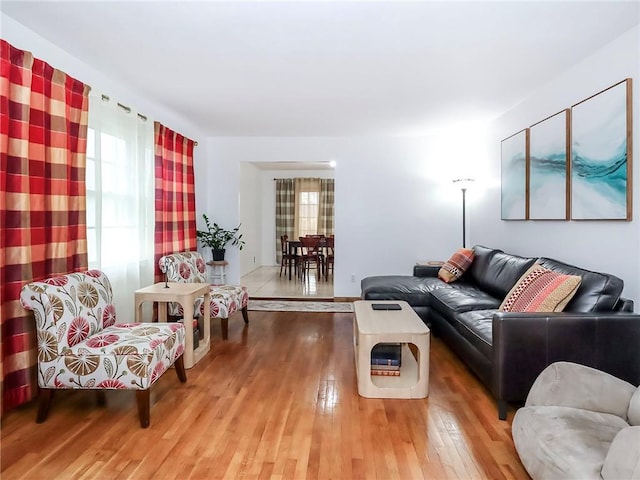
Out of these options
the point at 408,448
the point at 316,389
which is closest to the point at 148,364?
the point at 316,389

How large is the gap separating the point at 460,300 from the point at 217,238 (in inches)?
137

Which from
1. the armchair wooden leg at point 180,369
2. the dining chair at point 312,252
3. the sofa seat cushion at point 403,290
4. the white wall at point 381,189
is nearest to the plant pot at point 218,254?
the white wall at point 381,189

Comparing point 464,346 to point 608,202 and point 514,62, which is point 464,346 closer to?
point 608,202

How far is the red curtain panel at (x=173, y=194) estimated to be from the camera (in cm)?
405

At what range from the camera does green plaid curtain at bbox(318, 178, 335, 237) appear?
9.78 metres

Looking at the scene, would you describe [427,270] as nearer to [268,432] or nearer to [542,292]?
[542,292]

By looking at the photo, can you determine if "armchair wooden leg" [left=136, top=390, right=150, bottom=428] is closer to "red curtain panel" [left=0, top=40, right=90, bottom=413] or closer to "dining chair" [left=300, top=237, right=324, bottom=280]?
"red curtain panel" [left=0, top=40, right=90, bottom=413]

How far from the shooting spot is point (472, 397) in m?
2.64

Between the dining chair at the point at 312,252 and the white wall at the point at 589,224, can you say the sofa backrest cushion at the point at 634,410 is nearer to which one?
the white wall at the point at 589,224

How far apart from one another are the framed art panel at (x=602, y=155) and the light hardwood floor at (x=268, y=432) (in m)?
1.52

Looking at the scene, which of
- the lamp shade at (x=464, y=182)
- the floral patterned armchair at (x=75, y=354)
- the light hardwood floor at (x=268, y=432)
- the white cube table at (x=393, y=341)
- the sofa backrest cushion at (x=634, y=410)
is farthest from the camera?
the lamp shade at (x=464, y=182)

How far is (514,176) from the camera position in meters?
4.08

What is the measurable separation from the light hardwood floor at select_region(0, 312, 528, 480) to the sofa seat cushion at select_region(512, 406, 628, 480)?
1.08 ft

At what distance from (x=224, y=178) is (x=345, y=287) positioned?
2.41 meters
